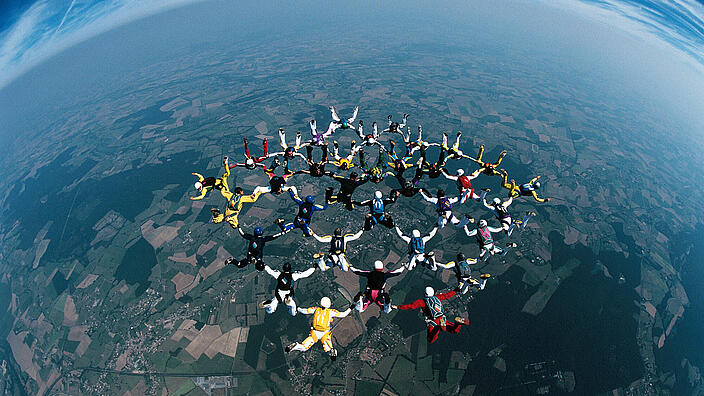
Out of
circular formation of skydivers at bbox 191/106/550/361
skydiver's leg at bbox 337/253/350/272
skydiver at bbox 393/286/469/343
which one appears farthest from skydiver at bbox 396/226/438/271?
skydiver's leg at bbox 337/253/350/272

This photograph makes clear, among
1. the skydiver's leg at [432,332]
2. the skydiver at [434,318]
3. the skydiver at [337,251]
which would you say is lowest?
the skydiver's leg at [432,332]

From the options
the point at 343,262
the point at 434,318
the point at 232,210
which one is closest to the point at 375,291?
the point at 343,262

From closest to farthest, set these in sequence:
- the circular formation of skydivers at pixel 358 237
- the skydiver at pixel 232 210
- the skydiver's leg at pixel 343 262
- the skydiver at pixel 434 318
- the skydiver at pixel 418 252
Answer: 1. the skydiver at pixel 434 318
2. the circular formation of skydivers at pixel 358 237
3. the skydiver's leg at pixel 343 262
4. the skydiver at pixel 418 252
5. the skydiver at pixel 232 210

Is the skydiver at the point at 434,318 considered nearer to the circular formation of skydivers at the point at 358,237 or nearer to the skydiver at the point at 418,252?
the circular formation of skydivers at the point at 358,237

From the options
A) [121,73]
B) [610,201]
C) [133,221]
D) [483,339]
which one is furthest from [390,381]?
[121,73]

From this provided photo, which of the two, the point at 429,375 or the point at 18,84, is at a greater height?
the point at 429,375

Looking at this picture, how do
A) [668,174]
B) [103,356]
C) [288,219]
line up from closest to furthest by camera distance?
[103,356] → [288,219] → [668,174]

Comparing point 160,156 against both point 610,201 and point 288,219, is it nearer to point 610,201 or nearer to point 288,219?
point 288,219

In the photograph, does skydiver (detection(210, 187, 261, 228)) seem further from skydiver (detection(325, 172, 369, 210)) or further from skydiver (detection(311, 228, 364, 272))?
skydiver (detection(311, 228, 364, 272))

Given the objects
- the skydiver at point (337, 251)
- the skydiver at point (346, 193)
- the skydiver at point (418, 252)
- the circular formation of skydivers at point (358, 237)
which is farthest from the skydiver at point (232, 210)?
the skydiver at point (418, 252)

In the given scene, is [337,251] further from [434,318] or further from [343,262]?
[434,318]

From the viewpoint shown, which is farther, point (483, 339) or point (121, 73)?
point (121, 73)
